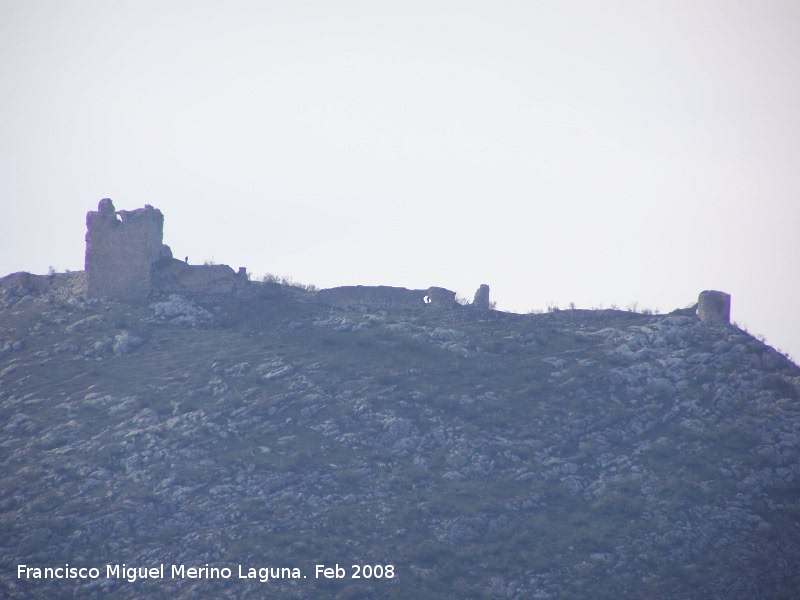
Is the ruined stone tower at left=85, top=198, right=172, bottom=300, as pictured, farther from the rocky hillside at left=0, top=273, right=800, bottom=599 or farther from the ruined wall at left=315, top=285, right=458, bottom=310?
the ruined wall at left=315, top=285, right=458, bottom=310

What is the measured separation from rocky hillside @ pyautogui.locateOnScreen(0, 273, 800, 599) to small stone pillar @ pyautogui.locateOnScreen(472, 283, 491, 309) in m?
1.92

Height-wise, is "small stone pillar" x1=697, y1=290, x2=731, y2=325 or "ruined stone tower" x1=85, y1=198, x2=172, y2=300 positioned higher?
"ruined stone tower" x1=85, y1=198, x2=172, y2=300

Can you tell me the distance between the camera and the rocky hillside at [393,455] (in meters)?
27.5

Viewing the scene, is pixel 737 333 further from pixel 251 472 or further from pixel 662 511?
pixel 251 472

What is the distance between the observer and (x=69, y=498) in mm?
30547

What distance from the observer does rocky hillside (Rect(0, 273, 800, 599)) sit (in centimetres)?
2752

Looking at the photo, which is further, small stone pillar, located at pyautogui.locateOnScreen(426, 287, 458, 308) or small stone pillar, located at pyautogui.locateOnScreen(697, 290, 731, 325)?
small stone pillar, located at pyautogui.locateOnScreen(426, 287, 458, 308)

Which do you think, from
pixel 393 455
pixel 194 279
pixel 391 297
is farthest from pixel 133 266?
pixel 393 455

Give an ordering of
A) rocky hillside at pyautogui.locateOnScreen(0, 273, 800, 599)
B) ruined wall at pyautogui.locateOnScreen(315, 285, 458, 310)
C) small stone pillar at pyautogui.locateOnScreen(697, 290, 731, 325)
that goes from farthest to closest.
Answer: ruined wall at pyautogui.locateOnScreen(315, 285, 458, 310)
small stone pillar at pyautogui.locateOnScreen(697, 290, 731, 325)
rocky hillside at pyautogui.locateOnScreen(0, 273, 800, 599)

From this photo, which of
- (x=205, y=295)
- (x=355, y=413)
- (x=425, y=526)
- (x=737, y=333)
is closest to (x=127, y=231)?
(x=205, y=295)

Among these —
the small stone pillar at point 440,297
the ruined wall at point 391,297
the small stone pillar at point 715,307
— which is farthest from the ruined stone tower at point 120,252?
the small stone pillar at point 715,307

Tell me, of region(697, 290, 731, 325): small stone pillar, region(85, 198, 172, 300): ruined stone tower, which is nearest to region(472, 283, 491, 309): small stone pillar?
region(697, 290, 731, 325): small stone pillar

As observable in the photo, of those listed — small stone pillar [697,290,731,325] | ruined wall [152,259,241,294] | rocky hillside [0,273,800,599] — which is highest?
ruined wall [152,259,241,294]

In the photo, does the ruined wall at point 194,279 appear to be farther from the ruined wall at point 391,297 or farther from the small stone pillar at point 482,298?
the small stone pillar at point 482,298
